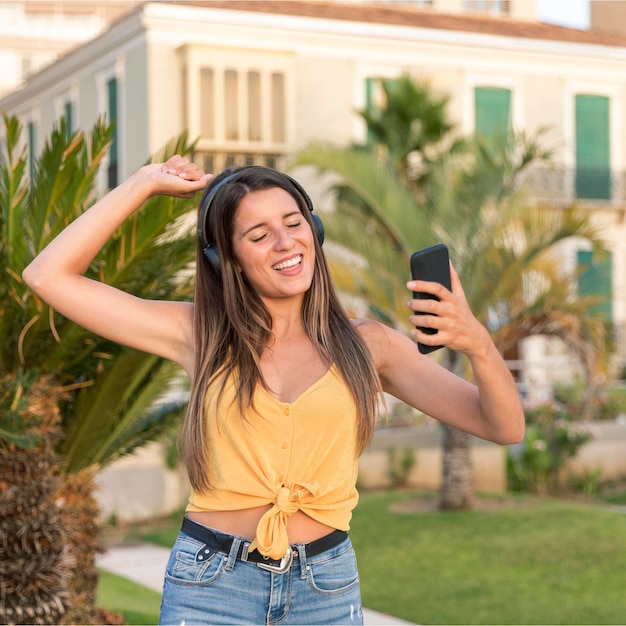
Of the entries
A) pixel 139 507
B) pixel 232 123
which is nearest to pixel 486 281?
pixel 139 507

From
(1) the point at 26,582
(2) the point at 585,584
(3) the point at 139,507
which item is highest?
(1) the point at 26,582

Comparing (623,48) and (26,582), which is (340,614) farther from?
(623,48)

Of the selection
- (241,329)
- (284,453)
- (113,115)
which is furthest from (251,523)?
(113,115)

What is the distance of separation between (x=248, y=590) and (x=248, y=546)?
0.10 m

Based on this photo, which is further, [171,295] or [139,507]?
[139,507]

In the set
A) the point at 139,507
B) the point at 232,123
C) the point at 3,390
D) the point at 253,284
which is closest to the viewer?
the point at 253,284

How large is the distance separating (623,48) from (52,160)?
2157 cm

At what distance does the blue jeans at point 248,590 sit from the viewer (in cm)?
245

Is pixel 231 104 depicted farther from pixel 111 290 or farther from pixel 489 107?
pixel 111 290

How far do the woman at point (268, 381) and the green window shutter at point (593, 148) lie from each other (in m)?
22.4

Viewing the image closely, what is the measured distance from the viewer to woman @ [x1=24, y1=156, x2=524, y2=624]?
246cm

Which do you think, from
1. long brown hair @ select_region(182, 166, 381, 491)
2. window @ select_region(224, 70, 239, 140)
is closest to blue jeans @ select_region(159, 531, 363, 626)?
long brown hair @ select_region(182, 166, 381, 491)

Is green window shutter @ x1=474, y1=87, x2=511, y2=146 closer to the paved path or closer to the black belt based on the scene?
the paved path

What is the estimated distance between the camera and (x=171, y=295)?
→ 613 centimetres
